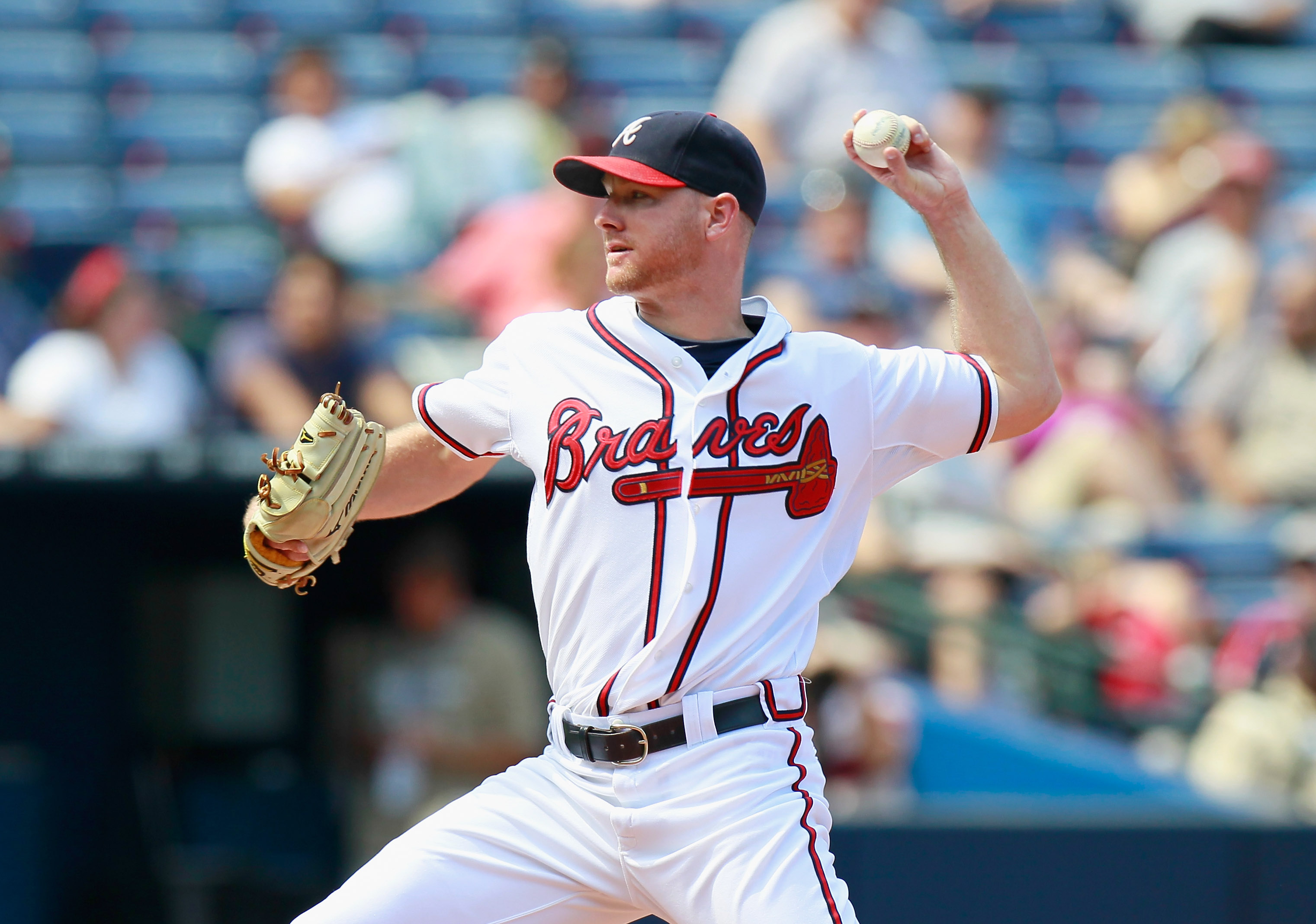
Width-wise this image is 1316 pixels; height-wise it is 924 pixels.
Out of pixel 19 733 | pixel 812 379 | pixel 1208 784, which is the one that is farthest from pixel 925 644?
pixel 812 379

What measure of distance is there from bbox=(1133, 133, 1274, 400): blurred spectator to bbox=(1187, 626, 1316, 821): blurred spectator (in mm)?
2204

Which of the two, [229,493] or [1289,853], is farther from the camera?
[229,493]

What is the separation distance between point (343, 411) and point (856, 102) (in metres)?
5.19

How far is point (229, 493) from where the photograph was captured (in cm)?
502

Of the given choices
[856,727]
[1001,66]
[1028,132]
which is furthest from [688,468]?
[1001,66]

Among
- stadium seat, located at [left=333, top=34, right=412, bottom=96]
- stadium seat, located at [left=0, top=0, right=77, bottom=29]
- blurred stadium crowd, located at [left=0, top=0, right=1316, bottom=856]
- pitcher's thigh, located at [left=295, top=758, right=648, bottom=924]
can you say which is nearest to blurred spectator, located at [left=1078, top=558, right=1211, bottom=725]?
blurred stadium crowd, located at [left=0, top=0, right=1316, bottom=856]

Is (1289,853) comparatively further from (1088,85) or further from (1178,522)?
(1088,85)

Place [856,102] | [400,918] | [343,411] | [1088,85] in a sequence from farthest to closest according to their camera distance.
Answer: [1088,85]
[856,102]
[343,411]
[400,918]

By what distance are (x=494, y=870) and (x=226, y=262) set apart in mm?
5019

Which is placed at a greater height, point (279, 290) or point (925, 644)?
point (279, 290)

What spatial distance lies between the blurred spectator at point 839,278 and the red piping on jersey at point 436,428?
3394mm

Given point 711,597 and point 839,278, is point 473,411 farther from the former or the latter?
point 839,278

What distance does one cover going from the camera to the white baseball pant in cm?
261

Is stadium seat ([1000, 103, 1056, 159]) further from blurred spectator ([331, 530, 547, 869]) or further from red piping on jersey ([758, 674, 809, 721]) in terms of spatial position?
red piping on jersey ([758, 674, 809, 721])
